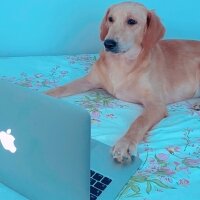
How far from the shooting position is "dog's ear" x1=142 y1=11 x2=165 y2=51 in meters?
1.43

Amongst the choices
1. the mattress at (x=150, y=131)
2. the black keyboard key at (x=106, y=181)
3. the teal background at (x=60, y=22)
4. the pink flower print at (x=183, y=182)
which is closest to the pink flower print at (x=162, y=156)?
the mattress at (x=150, y=131)

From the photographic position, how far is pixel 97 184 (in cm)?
87

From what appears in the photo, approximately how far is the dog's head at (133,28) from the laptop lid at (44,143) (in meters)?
0.77

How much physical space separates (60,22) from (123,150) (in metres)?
1.08

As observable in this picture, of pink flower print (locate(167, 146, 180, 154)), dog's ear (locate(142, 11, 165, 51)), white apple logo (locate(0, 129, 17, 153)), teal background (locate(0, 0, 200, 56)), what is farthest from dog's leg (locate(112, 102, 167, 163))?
teal background (locate(0, 0, 200, 56))

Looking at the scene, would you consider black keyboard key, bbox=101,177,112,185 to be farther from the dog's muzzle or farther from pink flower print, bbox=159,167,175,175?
the dog's muzzle

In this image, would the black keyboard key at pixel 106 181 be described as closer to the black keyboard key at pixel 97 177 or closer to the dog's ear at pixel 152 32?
the black keyboard key at pixel 97 177

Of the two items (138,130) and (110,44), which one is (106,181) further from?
(110,44)

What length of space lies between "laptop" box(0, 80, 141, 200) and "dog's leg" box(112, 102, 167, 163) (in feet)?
0.64

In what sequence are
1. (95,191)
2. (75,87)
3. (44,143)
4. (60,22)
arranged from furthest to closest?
(60,22), (75,87), (95,191), (44,143)

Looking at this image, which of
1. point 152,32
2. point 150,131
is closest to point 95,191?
point 150,131

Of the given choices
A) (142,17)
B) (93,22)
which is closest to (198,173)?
(142,17)

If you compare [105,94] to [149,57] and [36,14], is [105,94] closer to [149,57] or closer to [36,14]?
[149,57]

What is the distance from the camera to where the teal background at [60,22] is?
1816 mm
